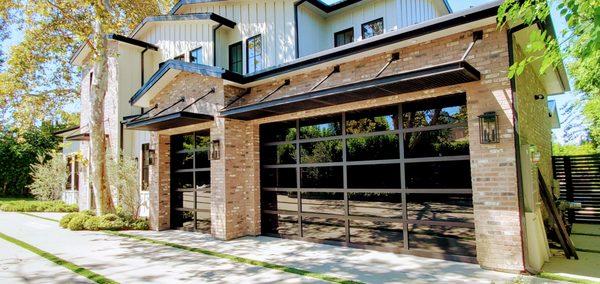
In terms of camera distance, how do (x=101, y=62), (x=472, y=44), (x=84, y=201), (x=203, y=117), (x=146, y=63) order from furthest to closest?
(x=84, y=201) < (x=146, y=63) < (x=101, y=62) < (x=203, y=117) < (x=472, y=44)

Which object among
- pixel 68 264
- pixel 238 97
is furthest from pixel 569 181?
pixel 68 264

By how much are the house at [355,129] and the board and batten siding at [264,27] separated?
0.05 meters

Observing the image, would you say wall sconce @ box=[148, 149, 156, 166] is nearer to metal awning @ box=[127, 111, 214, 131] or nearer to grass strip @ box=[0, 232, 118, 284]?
metal awning @ box=[127, 111, 214, 131]

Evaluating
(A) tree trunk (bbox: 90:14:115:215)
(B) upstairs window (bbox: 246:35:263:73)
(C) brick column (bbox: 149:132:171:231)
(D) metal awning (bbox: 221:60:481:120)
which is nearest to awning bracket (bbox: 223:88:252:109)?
(D) metal awning (bbox: 221:60:481:120)

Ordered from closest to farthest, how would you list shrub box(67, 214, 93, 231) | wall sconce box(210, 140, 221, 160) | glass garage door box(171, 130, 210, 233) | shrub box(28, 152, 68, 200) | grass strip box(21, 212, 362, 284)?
grass strip box(21, 212, 362, 284) → wall sconce box(210, 140, 221, 160) → glass garage door box(171, 130, 210, 233) → shrub box(67, 214, 93, 231) → shrub box(28, 152, 68, 200)

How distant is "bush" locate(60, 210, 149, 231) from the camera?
1168 centimetres

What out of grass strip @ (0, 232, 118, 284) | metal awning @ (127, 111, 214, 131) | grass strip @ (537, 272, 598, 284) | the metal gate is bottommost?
grass strip @ (0, 232, 118, 284)

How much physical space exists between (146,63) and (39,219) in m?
8.17

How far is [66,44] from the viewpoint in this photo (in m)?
15.5

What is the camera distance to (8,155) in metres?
29.0

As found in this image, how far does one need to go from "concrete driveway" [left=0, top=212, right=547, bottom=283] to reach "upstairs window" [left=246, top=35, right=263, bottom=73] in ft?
19.2

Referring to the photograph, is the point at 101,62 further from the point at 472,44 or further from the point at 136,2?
the point at 472,44

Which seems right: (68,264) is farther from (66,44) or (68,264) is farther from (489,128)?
(66,44)

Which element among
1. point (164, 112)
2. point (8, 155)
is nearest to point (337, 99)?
point (164, 112)
